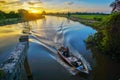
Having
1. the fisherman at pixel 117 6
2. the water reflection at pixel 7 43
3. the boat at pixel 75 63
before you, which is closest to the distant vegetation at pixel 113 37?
the fisherman at pixel 117 6

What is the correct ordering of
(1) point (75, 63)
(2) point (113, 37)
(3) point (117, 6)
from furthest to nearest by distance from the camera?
(3) point (117, 6) < (2) point (113, 37) < (1) point (75, 63)

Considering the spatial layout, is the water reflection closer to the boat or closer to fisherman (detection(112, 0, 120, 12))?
the boat

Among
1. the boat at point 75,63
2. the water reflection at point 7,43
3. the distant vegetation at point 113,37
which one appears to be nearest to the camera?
the boat at point 75,63

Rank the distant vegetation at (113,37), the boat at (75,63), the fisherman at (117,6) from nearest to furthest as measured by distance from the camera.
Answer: the boat at (75,63)
the distant vegetation at (113,37)
the fisherman at (117,6)

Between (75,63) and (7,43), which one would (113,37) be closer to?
(75,63)

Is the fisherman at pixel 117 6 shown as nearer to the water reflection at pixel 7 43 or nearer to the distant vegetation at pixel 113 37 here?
the distant vegetation at pixel 113 37

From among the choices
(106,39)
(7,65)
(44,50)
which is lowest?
(44,50)

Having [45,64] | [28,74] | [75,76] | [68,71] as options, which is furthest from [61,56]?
[28,74]

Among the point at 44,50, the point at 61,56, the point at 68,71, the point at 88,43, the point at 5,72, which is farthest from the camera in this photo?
the point at 88,43

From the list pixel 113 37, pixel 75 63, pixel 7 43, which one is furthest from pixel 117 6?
pixel 7 43

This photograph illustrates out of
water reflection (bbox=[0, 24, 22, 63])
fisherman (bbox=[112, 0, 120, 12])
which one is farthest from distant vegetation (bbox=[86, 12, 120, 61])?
water reflection (bbox=[0, 24, 22, 63])

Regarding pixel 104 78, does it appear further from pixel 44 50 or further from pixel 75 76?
pixel 44 50
